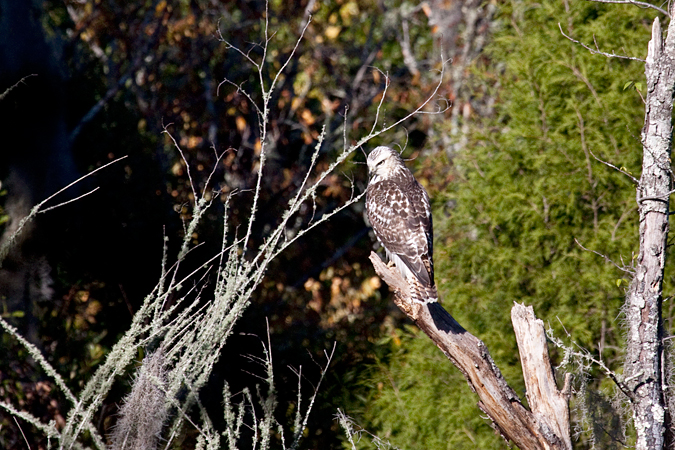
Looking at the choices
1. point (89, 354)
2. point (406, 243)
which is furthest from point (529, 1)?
point (89, 354)

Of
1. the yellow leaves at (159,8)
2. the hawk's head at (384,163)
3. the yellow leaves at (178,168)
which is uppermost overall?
the yellow leaves at (159,8)

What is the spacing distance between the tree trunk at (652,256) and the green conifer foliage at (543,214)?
139 cm

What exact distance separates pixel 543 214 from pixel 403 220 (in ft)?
3.22

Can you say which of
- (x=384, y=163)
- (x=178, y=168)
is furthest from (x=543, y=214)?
(x=178, y=168)

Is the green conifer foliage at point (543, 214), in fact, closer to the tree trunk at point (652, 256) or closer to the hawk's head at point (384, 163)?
the hawk's head at point (384, 163)

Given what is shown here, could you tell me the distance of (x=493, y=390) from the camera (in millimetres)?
2625

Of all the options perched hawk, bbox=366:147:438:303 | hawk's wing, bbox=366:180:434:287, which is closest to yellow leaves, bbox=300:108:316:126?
perched hawk, bbox=366:147:438:303

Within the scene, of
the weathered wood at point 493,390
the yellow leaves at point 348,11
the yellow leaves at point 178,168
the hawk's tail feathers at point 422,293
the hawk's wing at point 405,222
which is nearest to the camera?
the weathered wood at point 493,390

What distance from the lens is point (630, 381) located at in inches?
92.5

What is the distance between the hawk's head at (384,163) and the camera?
3930 millimetres

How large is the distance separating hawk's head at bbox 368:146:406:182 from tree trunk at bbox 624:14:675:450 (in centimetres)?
174

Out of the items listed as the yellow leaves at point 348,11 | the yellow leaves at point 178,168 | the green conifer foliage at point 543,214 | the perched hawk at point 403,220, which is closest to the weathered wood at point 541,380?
the perched hawk at point 403,220

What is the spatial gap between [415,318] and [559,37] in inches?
87.6

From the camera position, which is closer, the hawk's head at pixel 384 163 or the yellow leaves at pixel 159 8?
the hawk's head at pixel 384 163
